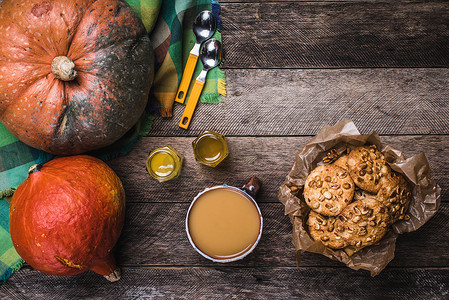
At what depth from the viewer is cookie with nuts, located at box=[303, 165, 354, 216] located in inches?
43.1

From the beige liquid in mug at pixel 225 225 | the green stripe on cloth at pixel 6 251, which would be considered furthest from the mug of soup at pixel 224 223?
the green stripe on cloth at pixel 6 251

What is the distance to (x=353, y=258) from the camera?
116 cm

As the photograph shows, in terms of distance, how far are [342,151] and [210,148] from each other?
1.60 feet

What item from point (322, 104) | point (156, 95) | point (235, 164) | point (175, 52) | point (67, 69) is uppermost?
point (67, 69)

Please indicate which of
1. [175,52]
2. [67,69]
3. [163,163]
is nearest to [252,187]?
[163,163]

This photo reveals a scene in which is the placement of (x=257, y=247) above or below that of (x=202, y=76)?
below

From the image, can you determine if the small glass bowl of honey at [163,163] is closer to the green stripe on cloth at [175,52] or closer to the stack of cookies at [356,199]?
the green stripe on cloth at [175,52]

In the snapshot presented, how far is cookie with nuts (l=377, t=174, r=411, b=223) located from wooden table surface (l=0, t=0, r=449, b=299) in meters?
0.27

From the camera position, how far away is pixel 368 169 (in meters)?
1.09

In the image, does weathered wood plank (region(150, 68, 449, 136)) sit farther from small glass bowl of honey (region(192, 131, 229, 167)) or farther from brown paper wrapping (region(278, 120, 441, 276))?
brown paper wrapping (region(278, 120, 441, 276))

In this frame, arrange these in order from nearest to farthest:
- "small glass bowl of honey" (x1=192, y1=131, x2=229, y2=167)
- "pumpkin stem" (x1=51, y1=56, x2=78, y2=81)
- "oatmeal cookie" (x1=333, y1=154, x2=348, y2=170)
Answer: "pumpkin stem" (x1=51, y1=56, x2=78, y2=81)
"oatmeal cookie" (x1=333, y1=154, x2=348, y2=170)
"small glass bowl of honey" (x1=192, y1=131, x2=229, y2=167)

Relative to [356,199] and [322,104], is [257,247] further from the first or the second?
[322,104]

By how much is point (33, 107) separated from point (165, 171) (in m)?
0.50

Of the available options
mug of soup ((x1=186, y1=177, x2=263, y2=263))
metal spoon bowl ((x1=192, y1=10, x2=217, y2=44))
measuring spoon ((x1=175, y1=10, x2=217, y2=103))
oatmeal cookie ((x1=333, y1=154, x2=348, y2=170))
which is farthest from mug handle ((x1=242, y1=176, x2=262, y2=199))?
metal spoon bowl ((x1=192, y1=10, x2=217, y2=44))
